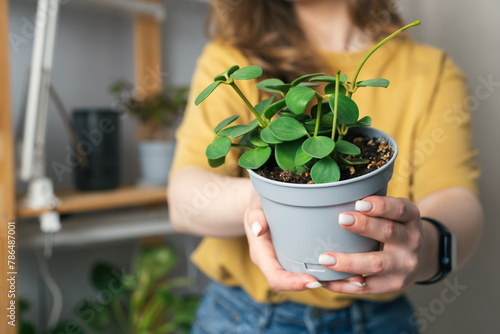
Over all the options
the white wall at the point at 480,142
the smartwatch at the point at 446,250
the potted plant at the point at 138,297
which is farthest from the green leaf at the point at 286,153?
the potted plant at the point at 138,297

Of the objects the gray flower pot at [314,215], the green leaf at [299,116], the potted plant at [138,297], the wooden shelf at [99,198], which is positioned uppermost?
the green leaf at [299,116]

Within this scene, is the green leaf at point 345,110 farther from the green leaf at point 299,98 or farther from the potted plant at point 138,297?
the potted plant at point 138,297

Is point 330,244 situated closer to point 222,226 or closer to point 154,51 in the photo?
point 222,226

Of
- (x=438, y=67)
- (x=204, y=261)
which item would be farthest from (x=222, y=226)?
(x=438, y=67)

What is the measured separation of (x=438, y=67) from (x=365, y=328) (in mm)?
477

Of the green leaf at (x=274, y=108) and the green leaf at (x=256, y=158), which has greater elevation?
→ the green leaf at (x=274, y=108)

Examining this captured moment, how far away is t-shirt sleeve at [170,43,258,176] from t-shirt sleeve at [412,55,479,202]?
28 centimetres

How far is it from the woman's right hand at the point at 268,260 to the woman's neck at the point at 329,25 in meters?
0.50

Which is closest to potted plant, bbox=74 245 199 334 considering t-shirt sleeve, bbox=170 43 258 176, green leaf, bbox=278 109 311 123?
t-shirt sleeve, bbox=170 43 258 176

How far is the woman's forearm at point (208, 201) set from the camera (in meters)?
0.54

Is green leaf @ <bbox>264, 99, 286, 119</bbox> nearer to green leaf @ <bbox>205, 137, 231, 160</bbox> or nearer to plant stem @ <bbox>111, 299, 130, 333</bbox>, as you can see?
green leaf @ <bbox>205, 137, 231, 160</bbox>

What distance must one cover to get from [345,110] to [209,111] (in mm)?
415

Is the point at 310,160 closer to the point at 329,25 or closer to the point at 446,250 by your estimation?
the point at 446,250

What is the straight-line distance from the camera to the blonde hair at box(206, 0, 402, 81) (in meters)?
0.76
